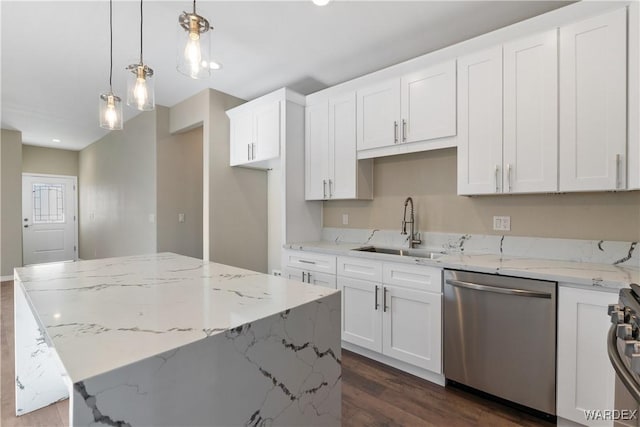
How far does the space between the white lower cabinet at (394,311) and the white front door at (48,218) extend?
24.3ft

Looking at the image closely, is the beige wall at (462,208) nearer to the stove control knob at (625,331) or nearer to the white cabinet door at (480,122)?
the white cabinet door at (480,122)

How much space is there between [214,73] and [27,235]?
644cm

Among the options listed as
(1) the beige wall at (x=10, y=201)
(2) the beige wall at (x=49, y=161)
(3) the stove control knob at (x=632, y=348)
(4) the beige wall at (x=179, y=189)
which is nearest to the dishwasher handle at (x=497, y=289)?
(3) the stove control knob at (x=632, y=348)

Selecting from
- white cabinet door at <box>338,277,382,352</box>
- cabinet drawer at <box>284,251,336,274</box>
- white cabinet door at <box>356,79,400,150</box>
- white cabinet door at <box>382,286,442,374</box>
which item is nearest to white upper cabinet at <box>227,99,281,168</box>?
white cabinet door at <box>356,79,400,150</box>

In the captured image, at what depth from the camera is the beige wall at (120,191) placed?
415 cm

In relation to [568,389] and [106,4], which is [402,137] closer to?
[568,389]

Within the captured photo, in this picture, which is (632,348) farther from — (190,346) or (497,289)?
(190,346)

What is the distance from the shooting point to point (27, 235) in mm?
6391

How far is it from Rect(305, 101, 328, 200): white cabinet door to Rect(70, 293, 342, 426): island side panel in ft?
6.38

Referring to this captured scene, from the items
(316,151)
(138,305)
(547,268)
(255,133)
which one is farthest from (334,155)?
(138,305)

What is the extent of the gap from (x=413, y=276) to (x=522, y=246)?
837 mm

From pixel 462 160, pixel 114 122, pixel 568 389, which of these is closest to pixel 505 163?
pixel 462 160

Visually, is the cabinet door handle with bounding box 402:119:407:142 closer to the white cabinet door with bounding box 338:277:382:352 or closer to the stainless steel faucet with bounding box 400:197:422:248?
the stainless steel faucet with bounding box 400:197:422:248

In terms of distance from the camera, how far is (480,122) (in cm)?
211
